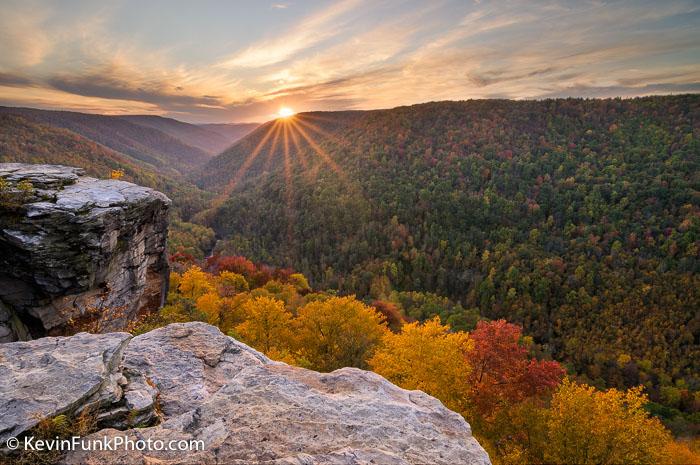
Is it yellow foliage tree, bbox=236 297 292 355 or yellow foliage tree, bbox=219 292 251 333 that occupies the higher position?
yellow foliage tree, bbox=236 297 292 355

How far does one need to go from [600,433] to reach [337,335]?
24.4 metres

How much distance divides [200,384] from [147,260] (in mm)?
20771

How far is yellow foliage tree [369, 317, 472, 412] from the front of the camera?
27938 millimetres

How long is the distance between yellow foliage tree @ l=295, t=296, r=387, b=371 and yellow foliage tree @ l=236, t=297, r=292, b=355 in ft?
7.13

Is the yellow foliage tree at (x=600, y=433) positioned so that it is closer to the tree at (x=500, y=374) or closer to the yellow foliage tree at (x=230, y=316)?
the tree at (x=500, y=374)

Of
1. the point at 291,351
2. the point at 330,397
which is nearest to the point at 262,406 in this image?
the point at 330,397

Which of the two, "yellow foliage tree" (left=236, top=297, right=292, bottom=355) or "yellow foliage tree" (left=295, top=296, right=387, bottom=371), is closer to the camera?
"yellow foliage tree" (left=236, top=297, right=292, bottom=355)

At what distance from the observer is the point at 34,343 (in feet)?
34.5

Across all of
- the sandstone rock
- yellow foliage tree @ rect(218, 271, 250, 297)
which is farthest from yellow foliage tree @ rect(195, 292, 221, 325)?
the sandstone rock

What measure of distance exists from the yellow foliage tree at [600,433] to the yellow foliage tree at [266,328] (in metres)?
25.5

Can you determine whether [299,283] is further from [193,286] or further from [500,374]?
[500,374]

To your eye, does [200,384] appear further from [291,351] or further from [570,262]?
[570,262]

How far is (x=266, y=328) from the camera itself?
125ft

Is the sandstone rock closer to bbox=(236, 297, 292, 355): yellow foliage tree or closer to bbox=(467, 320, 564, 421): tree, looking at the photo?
bbox=(467, 320, 564, 421): tree
